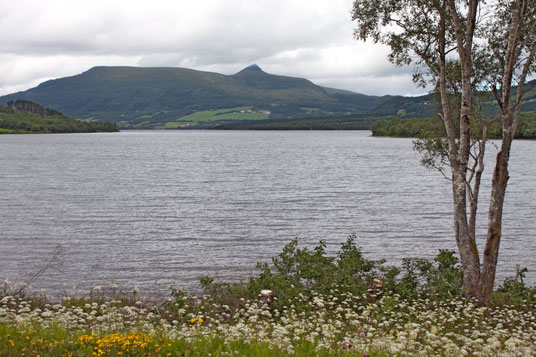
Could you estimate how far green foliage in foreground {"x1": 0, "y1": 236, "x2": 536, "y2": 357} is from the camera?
10305mm

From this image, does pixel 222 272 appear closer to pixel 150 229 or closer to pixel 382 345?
pixel 150 229

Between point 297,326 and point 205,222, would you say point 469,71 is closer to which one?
point 297,326

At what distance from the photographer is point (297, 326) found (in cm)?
1352

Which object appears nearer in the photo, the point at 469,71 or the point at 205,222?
the point at 469,71

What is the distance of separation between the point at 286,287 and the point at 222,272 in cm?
839

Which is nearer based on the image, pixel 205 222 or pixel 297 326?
pixel 297 326

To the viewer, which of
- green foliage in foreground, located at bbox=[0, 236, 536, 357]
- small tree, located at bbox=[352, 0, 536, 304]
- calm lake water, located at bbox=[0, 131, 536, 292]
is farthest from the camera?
calm lake water, located at bbox=[0, 131, 536, 292]

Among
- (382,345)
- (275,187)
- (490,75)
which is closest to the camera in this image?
(382,345)

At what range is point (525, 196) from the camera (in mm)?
58500

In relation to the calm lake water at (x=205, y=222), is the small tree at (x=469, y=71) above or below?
above

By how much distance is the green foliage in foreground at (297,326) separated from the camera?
33.8 feet

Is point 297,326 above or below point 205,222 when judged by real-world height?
above

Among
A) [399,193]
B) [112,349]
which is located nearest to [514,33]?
[112,349]

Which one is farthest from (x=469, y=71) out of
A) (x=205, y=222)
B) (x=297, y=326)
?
(x=205, y=222)
